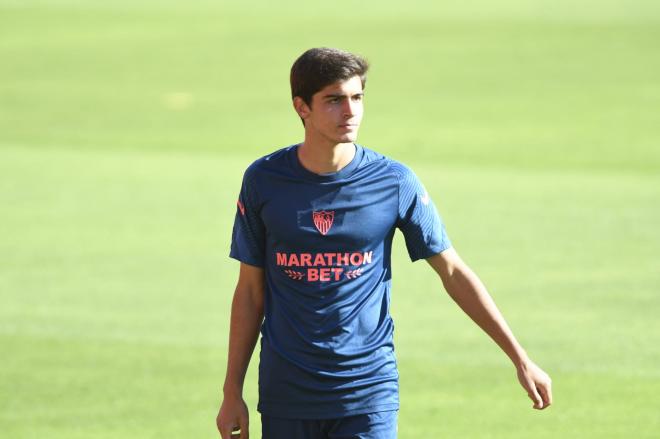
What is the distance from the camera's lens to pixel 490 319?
16.5 ft

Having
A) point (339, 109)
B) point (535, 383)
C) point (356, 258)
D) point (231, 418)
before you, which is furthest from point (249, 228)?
point (535, 383)

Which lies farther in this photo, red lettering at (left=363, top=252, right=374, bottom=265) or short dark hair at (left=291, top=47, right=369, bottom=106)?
red lettering at (left=363, top=252, right=374, bottom=265)

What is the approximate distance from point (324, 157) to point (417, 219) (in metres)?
0.39

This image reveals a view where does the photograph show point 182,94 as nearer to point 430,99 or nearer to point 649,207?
point 430,99

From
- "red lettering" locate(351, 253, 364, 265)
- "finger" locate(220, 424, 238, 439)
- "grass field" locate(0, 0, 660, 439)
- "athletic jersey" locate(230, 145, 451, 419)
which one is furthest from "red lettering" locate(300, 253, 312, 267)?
"grass field" locate(0, 0, 660, 439)

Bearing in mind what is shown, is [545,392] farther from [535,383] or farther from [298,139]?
[298,139]

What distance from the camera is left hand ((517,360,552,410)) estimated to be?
4.98 m

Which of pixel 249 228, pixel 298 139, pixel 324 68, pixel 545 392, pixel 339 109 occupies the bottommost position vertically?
pixel 545 392

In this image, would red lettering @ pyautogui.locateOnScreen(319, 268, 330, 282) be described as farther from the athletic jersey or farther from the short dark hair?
the short dark hair

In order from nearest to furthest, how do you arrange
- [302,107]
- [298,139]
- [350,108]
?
[350,108], [302,107], [298,139]

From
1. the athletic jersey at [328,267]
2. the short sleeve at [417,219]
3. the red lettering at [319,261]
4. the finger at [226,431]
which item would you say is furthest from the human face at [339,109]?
the finger at [226,431]

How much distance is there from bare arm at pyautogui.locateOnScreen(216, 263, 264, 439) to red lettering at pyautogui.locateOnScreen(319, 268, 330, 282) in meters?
0.28

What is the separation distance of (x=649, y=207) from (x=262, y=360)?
9.79m

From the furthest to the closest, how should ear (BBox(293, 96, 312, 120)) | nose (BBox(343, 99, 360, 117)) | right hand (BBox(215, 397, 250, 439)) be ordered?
1. right hand (BBox(215, 397, 250, 439))
2. ear (BBox(293, 96, 312, 120))
3. nose (BBox(343, 99, 360, 117))
